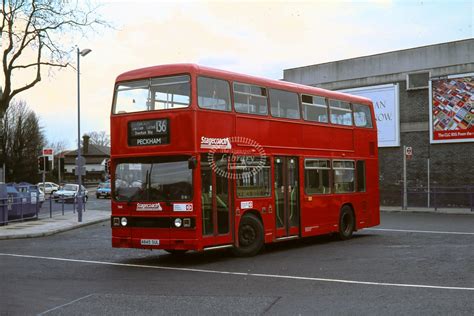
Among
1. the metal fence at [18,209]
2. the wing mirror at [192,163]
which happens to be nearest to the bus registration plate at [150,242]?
the wing mirror at [192,163]

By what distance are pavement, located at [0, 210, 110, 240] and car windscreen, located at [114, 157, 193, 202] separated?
9124mm

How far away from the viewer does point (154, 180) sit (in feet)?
41.1

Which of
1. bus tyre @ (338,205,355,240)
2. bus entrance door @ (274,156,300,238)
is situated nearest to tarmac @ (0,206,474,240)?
Result: bus entrance door @ (274,156,300,238)

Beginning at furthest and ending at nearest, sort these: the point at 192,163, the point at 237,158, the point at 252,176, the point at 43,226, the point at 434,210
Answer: the point at 434,210, the point at 43,226, the point at 252,176, the point at 237,158, the point at 192,163

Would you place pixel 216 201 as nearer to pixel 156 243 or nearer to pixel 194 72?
pixel 156 243

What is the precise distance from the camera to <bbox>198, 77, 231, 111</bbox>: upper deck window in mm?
12477

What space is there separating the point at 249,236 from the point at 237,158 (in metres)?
1.74

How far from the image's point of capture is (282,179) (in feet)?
48.0

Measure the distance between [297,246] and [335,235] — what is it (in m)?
2.60

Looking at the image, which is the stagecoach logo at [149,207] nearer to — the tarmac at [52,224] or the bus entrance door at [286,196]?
the bus entrance door at [286,196]

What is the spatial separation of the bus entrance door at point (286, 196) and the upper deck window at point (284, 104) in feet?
3.45

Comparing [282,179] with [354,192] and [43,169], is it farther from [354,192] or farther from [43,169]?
[43,169]

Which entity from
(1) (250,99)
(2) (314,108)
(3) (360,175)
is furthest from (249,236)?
(3) (360,175)

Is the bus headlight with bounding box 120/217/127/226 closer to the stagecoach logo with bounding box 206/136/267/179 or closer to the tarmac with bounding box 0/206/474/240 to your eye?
the stagecoach logo with bounding box 206/136/267/179
